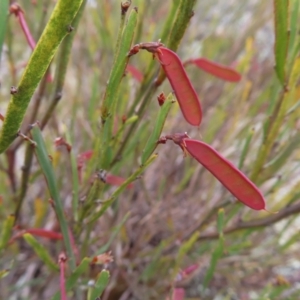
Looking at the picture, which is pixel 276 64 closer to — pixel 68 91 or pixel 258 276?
pixel 258 276

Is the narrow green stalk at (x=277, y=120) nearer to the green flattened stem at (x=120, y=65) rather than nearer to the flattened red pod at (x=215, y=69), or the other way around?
the flattened red pod at (x=215, y=69)

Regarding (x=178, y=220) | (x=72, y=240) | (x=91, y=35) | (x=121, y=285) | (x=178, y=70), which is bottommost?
(x=121, y=285)

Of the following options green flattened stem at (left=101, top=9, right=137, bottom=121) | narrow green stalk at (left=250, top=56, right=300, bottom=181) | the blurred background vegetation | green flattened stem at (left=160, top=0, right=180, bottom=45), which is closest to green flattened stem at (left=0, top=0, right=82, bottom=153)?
green flattened stem at (left=101, top=9, right=137, bottom=121)

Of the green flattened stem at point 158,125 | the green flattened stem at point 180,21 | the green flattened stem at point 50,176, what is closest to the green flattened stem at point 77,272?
the green flattened stem at point 50,176

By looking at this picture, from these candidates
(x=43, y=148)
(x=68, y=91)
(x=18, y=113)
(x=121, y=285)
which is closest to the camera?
(x=18, y=113)

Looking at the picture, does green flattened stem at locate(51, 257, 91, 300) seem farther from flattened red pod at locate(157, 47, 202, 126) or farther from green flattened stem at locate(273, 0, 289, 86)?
green flattened stem at locate(273, 0, 289, 86)

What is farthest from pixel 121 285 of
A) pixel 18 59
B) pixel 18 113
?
pixel 18 59

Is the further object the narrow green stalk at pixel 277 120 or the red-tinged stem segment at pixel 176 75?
the narrow green stalk at pixel 277 120

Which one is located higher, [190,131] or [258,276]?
[190,131]
